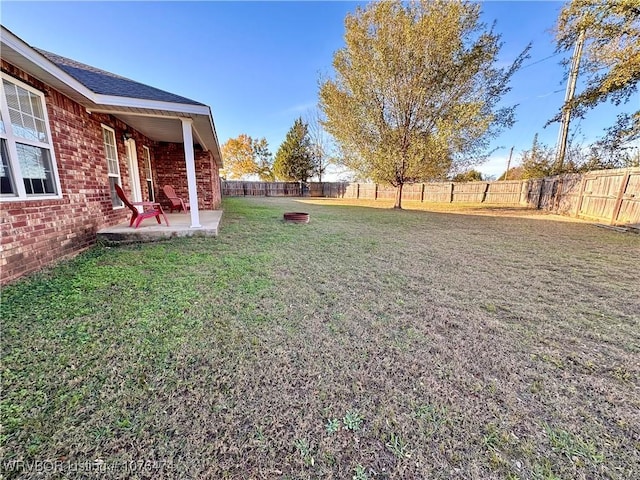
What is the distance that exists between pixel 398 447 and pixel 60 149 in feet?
18.3

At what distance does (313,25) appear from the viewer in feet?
36.5

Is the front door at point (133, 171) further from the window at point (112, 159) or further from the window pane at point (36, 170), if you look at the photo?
the window pane at point (36, 170)

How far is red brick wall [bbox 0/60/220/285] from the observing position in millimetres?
2992

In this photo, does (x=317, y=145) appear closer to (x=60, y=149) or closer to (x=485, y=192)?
(x=485, y=192)

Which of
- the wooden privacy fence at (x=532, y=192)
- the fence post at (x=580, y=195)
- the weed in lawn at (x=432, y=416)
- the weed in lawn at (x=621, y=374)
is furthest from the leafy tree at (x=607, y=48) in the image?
the weed in lawn at (x=432, y=416)

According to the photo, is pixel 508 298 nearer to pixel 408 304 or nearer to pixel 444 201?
pixel 408 304

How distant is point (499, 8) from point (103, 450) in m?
15.6

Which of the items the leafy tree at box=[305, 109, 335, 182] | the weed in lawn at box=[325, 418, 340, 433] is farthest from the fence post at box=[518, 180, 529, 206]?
the weed in lawn at box=[325, 418, 340, 433]

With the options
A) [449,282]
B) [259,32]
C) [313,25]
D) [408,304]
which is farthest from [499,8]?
[408,304]

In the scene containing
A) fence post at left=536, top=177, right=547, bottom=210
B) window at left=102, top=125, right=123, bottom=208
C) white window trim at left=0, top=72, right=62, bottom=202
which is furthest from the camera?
fence post at left=536, top=177, right=547, bottom=210

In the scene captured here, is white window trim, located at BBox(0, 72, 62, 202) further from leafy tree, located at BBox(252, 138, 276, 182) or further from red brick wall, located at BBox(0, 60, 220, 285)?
leafy tree, located at BBox(252, 138, 276, 182)

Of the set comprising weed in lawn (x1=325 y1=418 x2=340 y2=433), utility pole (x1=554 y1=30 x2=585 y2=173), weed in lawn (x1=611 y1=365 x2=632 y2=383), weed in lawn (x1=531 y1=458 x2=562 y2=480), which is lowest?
weed in lawn (x1=531 y1=458 x2=562 y2=480)

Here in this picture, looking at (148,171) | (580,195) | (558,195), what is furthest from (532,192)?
(148,171)

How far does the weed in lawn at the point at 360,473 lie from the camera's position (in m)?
1.15
